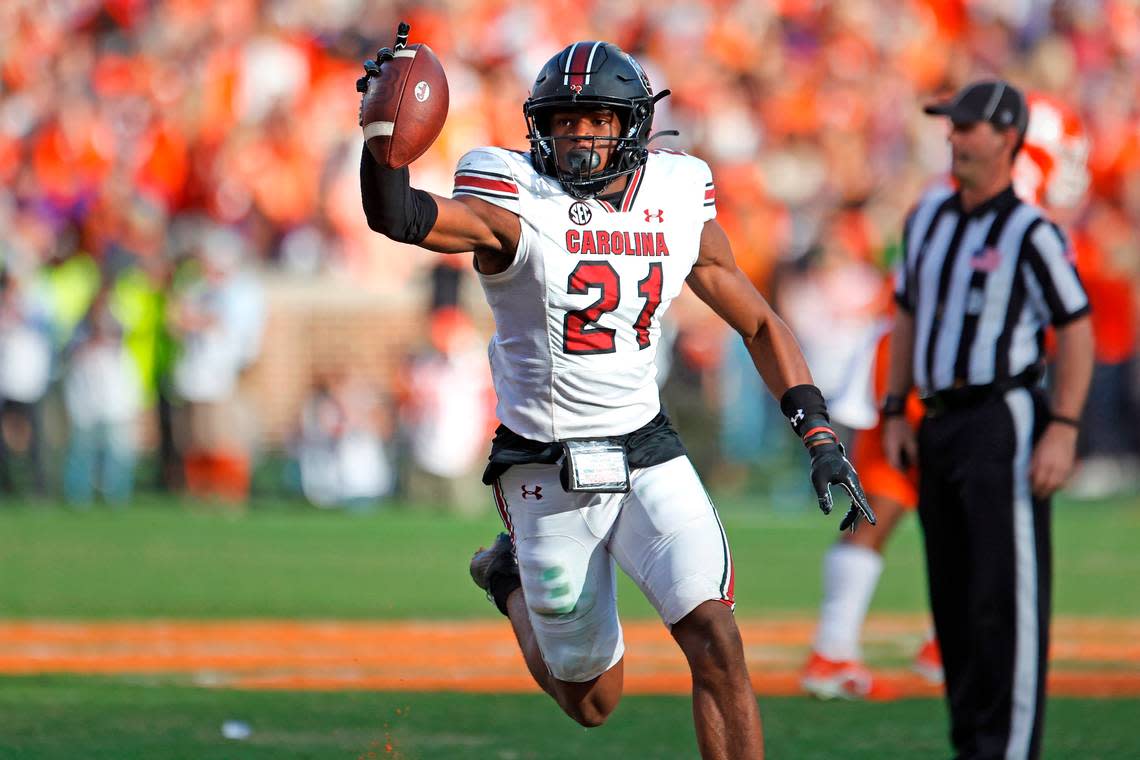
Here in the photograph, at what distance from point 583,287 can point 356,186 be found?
10.8 meters

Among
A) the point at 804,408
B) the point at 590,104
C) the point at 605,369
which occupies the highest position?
the point at 590,104

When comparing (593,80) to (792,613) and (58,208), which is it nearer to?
(792,613)

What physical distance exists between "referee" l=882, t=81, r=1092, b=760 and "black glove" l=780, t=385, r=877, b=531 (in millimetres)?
609

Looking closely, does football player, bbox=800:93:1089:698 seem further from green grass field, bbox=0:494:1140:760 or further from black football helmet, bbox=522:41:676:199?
A: black football helmet, bbox=522:41:676:199

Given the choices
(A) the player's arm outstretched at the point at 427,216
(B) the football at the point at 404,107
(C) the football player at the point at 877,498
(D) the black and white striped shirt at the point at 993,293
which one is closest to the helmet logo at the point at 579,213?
(A) the player's arm outstretched at the point at 427,216

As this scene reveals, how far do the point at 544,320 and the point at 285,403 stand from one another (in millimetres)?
10826

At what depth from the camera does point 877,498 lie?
7.09 metres

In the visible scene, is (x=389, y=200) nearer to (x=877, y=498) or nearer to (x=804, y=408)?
(x=804, y=408)

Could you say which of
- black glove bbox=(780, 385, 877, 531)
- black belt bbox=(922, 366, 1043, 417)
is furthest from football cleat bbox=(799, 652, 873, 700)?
black glove bbox=(780, 385, 877, 531)

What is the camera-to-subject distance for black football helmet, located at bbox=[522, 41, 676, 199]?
15.6ft

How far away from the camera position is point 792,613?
9.41 m

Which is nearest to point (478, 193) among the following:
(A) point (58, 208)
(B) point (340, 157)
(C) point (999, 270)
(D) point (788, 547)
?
(C) point (999, 270)

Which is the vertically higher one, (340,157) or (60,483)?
(340,157)

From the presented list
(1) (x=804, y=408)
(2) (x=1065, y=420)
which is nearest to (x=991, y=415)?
(2) (x=1065, y=420)
